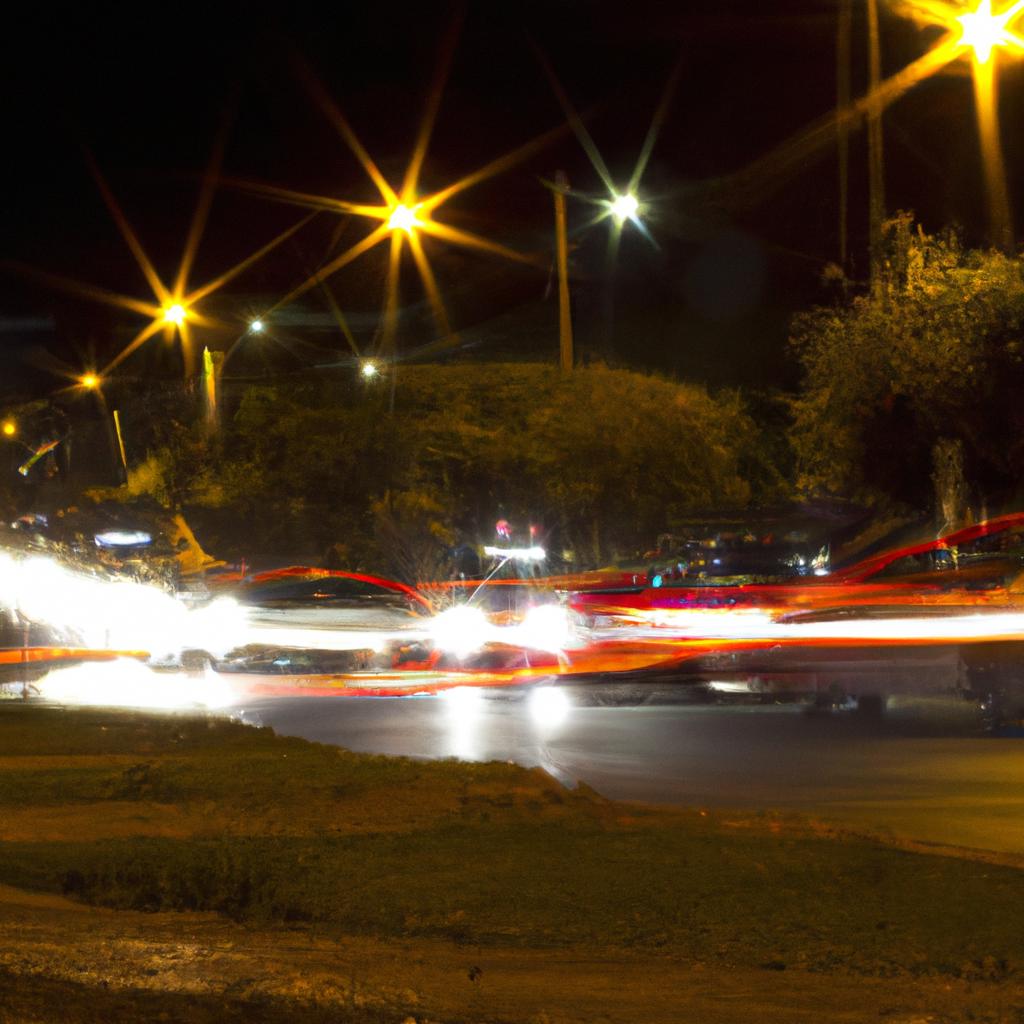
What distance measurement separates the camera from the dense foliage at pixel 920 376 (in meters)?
24.6

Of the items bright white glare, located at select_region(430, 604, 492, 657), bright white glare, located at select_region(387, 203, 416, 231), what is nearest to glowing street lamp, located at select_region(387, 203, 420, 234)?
bright white glare, located at select_region(387, 203, 416, 231)

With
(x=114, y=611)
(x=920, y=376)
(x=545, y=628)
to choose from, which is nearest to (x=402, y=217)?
(x=920, y=376)

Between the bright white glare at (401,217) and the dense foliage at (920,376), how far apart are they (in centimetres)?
850

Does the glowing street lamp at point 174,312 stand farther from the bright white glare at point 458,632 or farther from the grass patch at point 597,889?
the grass patch at point 597,889

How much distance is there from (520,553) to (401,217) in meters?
7.85

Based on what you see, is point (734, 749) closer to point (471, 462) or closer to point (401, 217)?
point (401, 217)

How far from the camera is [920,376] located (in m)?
25.8

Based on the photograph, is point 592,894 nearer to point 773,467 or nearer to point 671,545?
point 671,545

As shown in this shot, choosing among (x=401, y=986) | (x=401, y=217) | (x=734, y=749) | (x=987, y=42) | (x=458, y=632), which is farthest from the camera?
(x=401, y=217)

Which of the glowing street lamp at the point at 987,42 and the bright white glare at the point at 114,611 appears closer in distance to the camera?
the bright white glare at the point at 114,611

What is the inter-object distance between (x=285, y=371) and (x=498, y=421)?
15.3m

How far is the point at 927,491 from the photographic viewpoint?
29188 mm

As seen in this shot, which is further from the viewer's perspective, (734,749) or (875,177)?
(875,177)

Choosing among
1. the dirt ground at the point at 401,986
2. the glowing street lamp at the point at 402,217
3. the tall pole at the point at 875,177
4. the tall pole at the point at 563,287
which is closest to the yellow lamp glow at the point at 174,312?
the glowing street lamp at the point at 402,217
